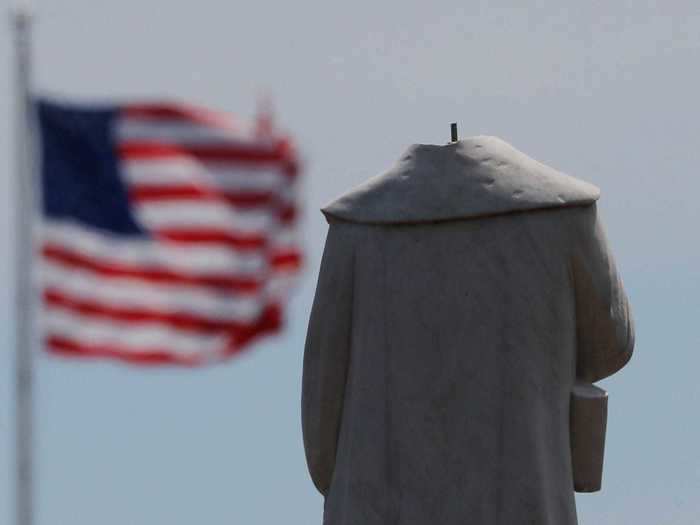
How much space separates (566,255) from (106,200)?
1131 centimetres

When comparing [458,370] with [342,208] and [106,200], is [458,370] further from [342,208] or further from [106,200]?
[106,200]

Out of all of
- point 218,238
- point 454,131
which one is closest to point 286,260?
point 218,238

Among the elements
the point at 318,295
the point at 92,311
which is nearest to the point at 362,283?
the point at 318,295

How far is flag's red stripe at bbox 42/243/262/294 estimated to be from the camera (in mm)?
23938

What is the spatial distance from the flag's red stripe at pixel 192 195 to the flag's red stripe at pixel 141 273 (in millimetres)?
551

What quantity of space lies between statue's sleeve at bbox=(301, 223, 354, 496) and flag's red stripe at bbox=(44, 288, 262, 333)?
9.41 metres

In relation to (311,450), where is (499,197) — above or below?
above

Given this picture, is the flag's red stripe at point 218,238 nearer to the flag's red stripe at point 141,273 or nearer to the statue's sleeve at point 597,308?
the flag's red stripe at point 141,273

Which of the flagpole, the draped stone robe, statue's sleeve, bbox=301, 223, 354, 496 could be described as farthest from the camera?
the flagpole

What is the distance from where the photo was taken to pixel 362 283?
1406cm

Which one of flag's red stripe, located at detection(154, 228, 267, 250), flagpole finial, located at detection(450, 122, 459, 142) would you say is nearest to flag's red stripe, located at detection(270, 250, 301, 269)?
flag's red stripe, located at detection(154, 228, 267, 250)

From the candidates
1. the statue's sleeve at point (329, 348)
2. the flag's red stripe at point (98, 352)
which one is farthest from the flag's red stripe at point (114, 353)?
the statue's sleeve at point (329, 348)

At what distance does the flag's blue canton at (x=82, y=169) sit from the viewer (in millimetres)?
24625

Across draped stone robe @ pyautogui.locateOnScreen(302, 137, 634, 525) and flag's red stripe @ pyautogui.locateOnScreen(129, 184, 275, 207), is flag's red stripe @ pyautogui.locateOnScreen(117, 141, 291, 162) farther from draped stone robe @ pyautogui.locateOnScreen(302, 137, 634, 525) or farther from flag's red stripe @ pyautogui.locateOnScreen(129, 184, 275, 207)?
draped stone robe @ pyautogui.locateOnScreen(302, 137, 634, 525)
